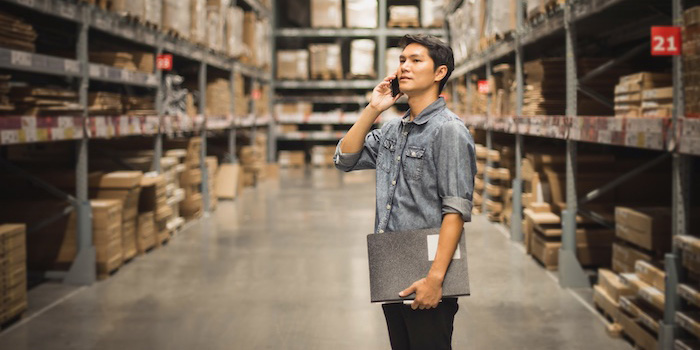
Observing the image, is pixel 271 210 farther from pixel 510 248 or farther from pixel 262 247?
pixel 510 248

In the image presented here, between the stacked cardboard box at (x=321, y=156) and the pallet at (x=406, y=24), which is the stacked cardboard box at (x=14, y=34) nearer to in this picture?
the stacked cardboard box at (x=321, y=156)

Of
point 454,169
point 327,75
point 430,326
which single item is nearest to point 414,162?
point 454,169

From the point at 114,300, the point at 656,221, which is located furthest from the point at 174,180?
the point at 656,221

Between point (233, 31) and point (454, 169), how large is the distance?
10.2 m

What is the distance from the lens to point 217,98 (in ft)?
37.1

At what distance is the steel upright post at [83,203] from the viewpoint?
19.5ft

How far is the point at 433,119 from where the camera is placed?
247 centimetres

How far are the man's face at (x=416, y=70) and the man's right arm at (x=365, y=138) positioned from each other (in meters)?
0.07

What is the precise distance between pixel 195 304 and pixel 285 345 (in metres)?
1.24

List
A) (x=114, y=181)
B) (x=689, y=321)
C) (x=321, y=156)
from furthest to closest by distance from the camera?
(x=321, y=156) → (x=114, y=181) → (x=689, y=321)

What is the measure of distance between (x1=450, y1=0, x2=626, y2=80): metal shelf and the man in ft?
8.90

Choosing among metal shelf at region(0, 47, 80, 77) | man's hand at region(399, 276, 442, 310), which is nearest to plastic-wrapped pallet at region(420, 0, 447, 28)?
metal shelf at region(0, 47, 80, 77)

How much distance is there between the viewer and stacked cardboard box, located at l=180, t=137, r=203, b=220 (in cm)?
948

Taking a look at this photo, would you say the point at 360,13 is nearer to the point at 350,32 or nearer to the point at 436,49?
the point at 350,32
